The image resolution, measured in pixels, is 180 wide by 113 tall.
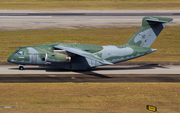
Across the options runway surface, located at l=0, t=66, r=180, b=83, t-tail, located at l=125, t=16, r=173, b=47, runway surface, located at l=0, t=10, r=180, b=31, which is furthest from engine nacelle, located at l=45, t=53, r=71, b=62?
runway surface, located at l=0, t=10, r=180, b=31

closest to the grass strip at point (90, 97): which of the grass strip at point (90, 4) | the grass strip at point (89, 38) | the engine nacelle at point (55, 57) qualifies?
the engine nacelle at point (55, 57)

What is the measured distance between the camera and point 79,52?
1188 inches

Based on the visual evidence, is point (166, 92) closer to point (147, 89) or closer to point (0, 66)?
point (147, 89)

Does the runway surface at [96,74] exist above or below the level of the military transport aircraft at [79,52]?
below

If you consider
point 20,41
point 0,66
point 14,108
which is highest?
point 20,41

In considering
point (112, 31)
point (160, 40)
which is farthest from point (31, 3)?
point (160, 40)

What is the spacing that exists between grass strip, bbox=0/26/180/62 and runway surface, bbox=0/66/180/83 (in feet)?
27.3

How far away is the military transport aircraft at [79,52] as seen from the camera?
31.4 meters

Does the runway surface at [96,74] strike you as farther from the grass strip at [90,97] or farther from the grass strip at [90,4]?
the grass strip at [90,4]

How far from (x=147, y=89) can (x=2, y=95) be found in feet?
42.6

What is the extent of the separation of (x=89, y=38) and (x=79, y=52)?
859 inches

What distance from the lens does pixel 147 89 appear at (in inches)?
974

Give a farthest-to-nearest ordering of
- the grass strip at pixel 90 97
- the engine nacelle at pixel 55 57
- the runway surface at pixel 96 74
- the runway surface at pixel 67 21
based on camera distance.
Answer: the runway surface at pixel 67 21, the engine nacelle at pixel 55 57, the runway surface at pixel 96 74, the grass strip at pixel 90 97

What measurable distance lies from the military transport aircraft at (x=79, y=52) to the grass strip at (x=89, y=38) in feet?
27.6
